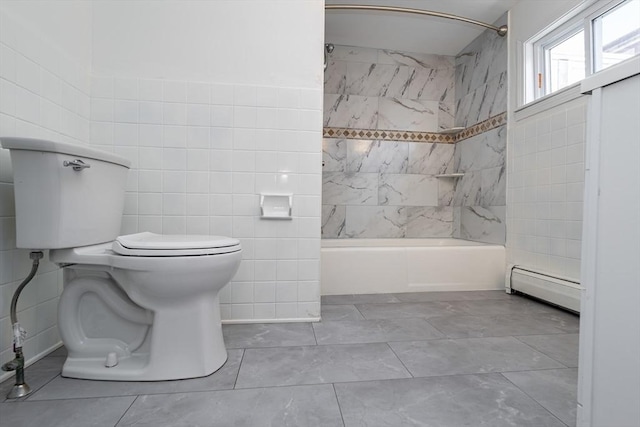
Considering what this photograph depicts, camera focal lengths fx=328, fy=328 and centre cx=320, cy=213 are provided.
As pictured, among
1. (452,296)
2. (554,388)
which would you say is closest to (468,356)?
(554,388)

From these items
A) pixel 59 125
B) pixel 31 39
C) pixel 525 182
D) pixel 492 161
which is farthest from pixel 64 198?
pixel 492 161

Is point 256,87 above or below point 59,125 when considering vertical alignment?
above

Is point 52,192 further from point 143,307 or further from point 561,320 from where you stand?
point 561,320

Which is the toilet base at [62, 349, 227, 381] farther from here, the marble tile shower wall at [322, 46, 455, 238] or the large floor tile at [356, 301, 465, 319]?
the marble tile shower wall at [322, 46, 455, 238]

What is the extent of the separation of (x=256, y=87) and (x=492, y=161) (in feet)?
6.75

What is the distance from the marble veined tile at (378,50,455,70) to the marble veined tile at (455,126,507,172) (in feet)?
2.74

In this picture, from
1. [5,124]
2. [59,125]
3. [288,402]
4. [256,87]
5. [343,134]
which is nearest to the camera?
[288,402]

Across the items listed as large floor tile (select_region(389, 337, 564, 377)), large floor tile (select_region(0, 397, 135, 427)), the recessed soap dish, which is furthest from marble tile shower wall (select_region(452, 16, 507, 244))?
large floor tile (select_region(0, 397, 135, 427))

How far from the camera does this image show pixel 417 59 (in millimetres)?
3301

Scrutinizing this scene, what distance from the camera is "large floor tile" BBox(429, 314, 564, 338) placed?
1.63 meters

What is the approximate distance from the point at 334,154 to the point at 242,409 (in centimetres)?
251

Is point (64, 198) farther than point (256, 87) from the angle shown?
No

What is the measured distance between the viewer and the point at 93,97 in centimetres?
165

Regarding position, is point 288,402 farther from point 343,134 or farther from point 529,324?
point 343,134
